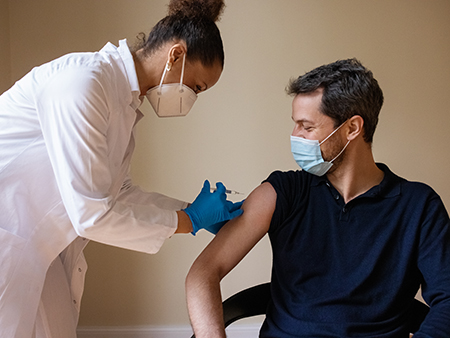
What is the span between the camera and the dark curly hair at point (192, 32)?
1.36m

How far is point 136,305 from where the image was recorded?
2.67 metres

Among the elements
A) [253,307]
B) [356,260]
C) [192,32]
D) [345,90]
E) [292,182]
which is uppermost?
[192,32]

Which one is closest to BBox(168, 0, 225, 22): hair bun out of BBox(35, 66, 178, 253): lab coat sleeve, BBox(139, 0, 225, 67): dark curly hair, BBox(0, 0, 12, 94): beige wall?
BBox(139, 0, 225, 67): dark curly hair

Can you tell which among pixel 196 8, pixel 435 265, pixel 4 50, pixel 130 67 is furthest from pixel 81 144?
pixel 4 50

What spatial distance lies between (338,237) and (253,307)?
0.42m

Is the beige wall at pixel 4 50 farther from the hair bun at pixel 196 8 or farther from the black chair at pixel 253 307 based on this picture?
the black chair at pixel 253 307

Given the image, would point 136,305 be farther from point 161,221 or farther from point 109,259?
point 161,221

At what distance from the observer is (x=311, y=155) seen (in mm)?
1507

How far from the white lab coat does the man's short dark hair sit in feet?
2.10

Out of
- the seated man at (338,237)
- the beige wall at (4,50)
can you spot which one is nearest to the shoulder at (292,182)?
the seated man at (338,237)

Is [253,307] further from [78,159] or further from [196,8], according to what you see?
[196,8]

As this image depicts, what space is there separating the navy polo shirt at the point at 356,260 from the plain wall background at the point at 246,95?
1.19m

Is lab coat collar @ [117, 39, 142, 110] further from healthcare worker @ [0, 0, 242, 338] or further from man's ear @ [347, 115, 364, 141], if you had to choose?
man's ear @ [347, 115, 364, 141]

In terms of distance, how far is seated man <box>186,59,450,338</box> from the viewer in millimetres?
1319
